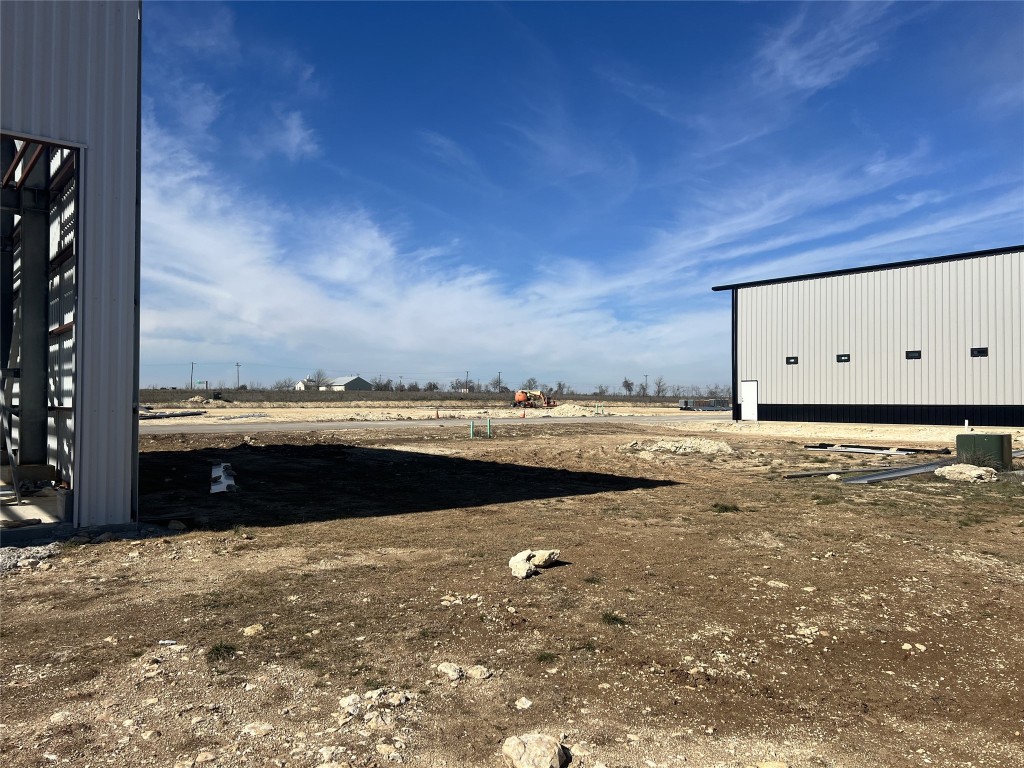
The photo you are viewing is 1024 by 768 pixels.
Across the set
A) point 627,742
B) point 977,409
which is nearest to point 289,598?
point 627,742

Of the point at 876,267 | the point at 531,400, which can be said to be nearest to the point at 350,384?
the point at 531,400

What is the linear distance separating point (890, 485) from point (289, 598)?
13329 mm

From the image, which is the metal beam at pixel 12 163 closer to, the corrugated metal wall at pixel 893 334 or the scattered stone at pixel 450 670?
the scattered stone at pixel 450 670

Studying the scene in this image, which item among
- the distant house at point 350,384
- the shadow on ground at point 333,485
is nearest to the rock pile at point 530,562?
the shadow on ground at point 333,485

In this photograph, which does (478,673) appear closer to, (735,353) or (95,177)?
(95,177)

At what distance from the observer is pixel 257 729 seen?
3836mm

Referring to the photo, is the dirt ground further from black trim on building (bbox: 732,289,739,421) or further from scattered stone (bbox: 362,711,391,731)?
black trim on building (bbox: 732,289,739,421)

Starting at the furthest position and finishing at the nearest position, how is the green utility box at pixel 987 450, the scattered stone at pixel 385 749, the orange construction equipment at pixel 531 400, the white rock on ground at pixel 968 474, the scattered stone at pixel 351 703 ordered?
the orange construction equipment at pixel 531 400 → the green utility box at pixel 987 450 → the white rock on ground at pixel 968 474 → the scattered stone at pixel 351 703 → the scattered stone at pixel 385 749

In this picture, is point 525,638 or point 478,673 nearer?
point 478,673

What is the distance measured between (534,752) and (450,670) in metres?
1.32

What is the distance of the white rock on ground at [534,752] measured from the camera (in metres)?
3.44

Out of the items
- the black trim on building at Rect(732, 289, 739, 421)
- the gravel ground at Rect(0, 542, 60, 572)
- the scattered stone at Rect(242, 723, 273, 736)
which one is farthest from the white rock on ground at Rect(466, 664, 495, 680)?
the black trim on building at Rect(732, 289, 739, 421)

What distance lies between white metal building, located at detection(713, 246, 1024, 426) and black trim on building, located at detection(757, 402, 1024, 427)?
5 cm

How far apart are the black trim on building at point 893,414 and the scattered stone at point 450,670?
3347cm
